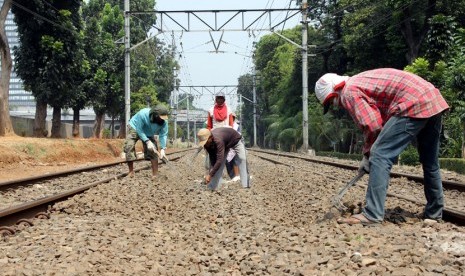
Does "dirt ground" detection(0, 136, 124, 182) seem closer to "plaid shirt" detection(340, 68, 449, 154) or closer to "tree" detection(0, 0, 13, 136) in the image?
"tree" detection(0, 0, 13, 136)

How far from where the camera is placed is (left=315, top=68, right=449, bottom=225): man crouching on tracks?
15.7ft

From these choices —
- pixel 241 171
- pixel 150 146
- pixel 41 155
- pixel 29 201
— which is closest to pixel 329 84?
pixel 241 171

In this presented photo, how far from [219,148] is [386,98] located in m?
4.13

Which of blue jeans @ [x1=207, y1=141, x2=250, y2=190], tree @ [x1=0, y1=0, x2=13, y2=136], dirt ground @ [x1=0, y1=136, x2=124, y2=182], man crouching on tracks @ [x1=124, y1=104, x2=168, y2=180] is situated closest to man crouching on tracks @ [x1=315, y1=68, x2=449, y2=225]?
blue jeans @ [x1=207, y1=141, x2=250, y2=190]

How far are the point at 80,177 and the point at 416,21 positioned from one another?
25.0m

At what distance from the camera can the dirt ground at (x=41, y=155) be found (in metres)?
17.2

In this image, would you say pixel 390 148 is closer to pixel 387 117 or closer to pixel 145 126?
pixel 387 117

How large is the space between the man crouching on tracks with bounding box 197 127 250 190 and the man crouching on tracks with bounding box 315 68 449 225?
384cm

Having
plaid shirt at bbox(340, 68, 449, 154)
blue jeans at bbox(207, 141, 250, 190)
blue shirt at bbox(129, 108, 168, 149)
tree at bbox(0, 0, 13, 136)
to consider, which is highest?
tree at bbox(0, 0, 13, 136)

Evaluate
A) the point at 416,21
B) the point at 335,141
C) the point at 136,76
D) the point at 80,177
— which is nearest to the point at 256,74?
the point at 136,76

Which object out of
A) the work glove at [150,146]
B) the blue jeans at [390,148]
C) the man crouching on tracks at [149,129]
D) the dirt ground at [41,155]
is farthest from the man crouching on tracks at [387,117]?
the dirt ground at [41,155]

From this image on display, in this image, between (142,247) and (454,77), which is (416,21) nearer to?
(454,77)

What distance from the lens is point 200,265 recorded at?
4.21 metres

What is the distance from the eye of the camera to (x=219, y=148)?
345 inches
